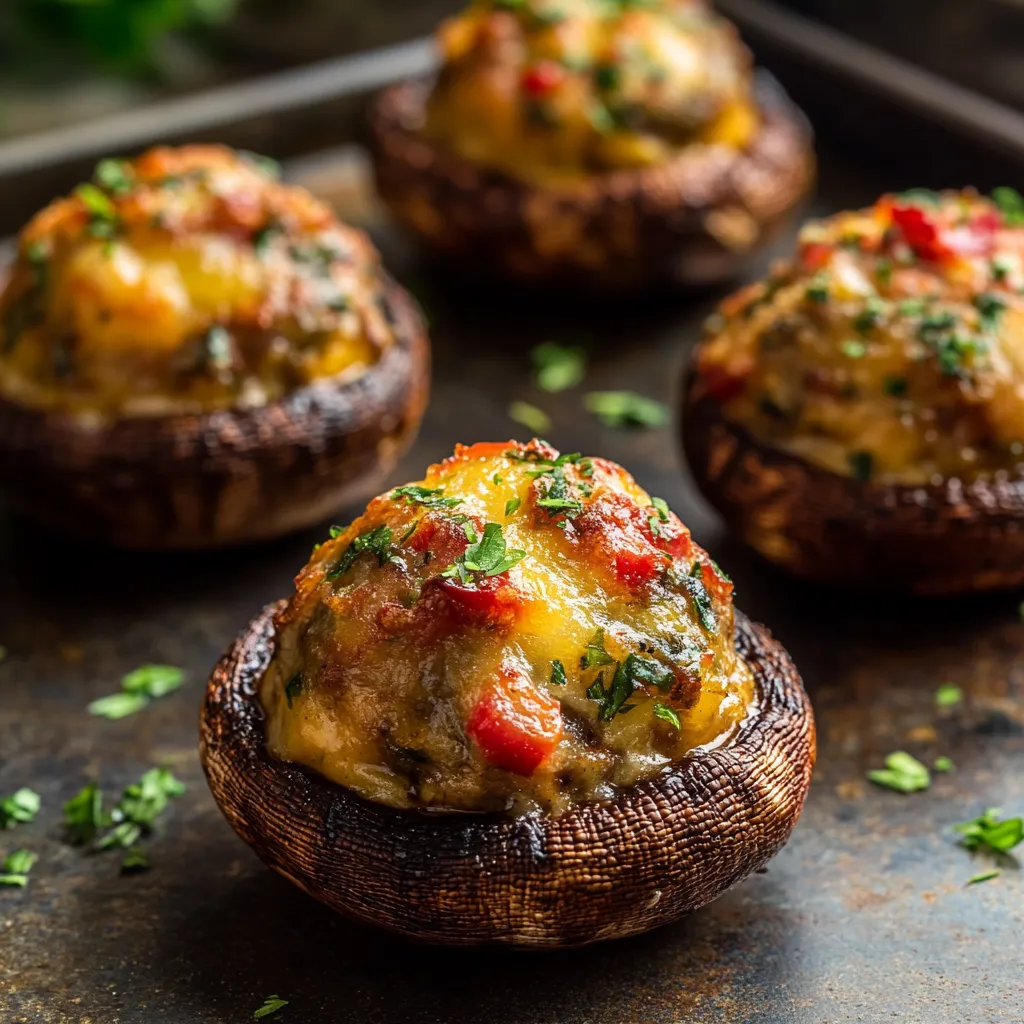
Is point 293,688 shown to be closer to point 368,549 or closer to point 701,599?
point 368,549

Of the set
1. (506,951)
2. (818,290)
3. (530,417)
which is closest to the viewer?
(506,951)

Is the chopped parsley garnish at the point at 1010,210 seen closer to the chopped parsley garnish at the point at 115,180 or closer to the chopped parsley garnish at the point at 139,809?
the chopped parsley garnish at the point at 115,180

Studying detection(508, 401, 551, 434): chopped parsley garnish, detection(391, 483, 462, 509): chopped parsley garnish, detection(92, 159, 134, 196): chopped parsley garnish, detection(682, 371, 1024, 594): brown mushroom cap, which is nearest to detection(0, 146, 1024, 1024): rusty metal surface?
detection(682, 371, 1024, 594): brown mushroom cap

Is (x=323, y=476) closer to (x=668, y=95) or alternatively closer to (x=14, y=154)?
(x=668, y=95)

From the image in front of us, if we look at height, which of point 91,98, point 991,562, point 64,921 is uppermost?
point 991,562

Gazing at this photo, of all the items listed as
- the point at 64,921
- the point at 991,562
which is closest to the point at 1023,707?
the point at 991,562

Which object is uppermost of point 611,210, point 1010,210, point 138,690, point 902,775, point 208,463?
point 1010,210

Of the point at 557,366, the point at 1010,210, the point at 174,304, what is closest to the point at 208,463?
the point at 174,304

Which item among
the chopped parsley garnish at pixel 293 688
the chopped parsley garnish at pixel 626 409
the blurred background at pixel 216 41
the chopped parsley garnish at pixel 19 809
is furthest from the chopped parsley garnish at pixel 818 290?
the blurred background at pixel 216 41
